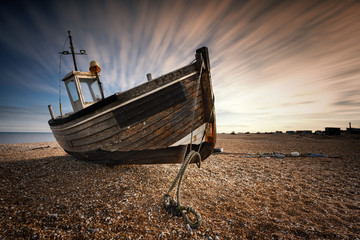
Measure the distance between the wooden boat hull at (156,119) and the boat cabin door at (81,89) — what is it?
231cm

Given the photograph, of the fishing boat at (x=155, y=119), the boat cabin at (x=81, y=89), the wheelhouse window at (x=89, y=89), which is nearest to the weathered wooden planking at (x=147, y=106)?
the fishing boat at (x=155, y=119)

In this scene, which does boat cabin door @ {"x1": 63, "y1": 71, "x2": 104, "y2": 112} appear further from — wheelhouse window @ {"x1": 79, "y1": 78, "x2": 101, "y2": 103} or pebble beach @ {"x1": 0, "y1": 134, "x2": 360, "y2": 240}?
pebble beach @ {"x1": 0, "y1": 134, "x2": 360, "y2": 240}

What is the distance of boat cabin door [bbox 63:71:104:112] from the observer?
241 inches

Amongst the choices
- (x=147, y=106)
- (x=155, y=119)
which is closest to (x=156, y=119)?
(x=155, y=119)

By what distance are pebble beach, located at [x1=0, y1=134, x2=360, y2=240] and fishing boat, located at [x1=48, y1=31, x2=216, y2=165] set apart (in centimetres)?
84

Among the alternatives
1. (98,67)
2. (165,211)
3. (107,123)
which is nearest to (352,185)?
(165,211)

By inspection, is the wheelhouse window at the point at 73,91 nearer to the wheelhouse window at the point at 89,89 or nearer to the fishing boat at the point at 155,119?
the wheelhouse window at the point at 89,89

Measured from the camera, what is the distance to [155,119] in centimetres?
388

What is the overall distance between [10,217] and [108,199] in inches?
55.0

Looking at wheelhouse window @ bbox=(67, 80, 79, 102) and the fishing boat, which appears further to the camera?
wheelhouse window @ bbox=(67, 80, 79, 102)

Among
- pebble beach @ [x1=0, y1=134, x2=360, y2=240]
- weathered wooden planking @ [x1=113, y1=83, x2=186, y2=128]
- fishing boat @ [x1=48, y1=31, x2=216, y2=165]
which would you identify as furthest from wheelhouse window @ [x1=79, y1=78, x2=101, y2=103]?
weathered wooden planking @ [x1=113, y1=83, x2=186, y2=128]

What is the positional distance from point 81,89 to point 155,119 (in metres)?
4.64

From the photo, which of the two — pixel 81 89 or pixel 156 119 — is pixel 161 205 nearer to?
pixel 156 119

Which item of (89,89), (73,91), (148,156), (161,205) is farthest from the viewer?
(89,89)
